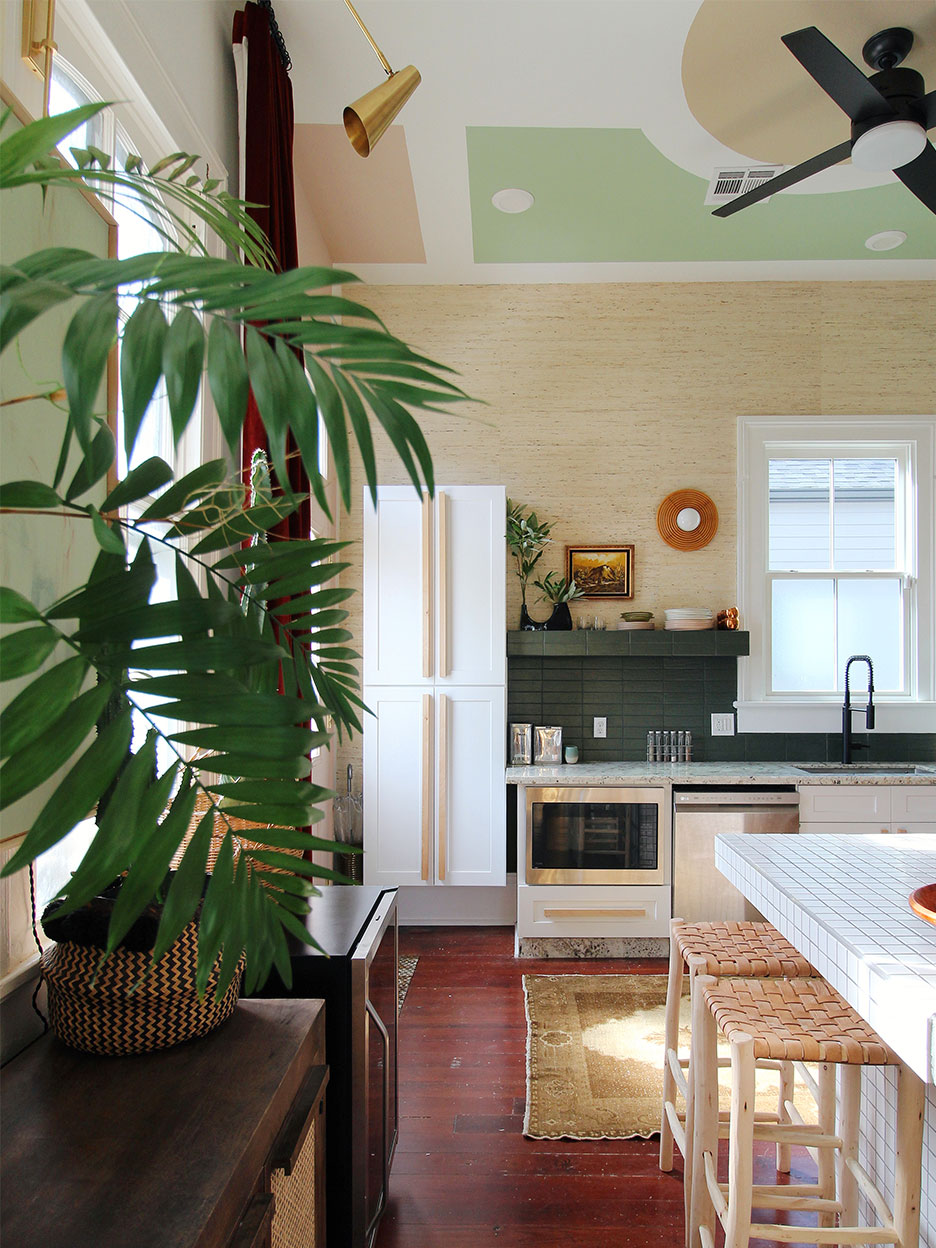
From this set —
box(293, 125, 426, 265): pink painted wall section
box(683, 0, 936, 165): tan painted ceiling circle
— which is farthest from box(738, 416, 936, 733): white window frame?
box(293, 125, 426, 265): pink painted wall section

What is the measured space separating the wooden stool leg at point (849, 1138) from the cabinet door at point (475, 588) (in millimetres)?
2459

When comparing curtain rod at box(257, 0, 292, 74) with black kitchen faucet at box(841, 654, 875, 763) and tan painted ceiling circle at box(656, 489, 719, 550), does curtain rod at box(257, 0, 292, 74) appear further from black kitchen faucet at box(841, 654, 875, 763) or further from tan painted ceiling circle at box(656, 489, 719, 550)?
black kitchen faucet at box(841, 654, 875, 763)

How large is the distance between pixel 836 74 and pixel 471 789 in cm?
306

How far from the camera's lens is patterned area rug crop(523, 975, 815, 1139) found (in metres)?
2.45

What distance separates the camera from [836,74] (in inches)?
87.1

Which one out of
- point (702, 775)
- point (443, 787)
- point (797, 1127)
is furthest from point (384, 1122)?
point (702, 775)

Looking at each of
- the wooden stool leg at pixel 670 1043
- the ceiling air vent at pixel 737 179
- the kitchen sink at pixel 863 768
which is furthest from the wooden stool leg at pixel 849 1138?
the ceiling air vent at pixel 737 179

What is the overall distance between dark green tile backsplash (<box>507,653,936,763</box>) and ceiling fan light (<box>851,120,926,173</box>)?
2501 millimetres

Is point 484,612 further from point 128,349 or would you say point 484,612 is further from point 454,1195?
point 128,349

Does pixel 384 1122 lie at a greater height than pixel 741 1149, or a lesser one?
lesser

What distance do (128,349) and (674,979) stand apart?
216 cm

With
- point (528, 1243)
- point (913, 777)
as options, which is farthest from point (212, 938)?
point (913, 777)

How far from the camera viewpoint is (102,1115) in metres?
0.98

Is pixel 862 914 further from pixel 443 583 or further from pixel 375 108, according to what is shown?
pixel 443 583
